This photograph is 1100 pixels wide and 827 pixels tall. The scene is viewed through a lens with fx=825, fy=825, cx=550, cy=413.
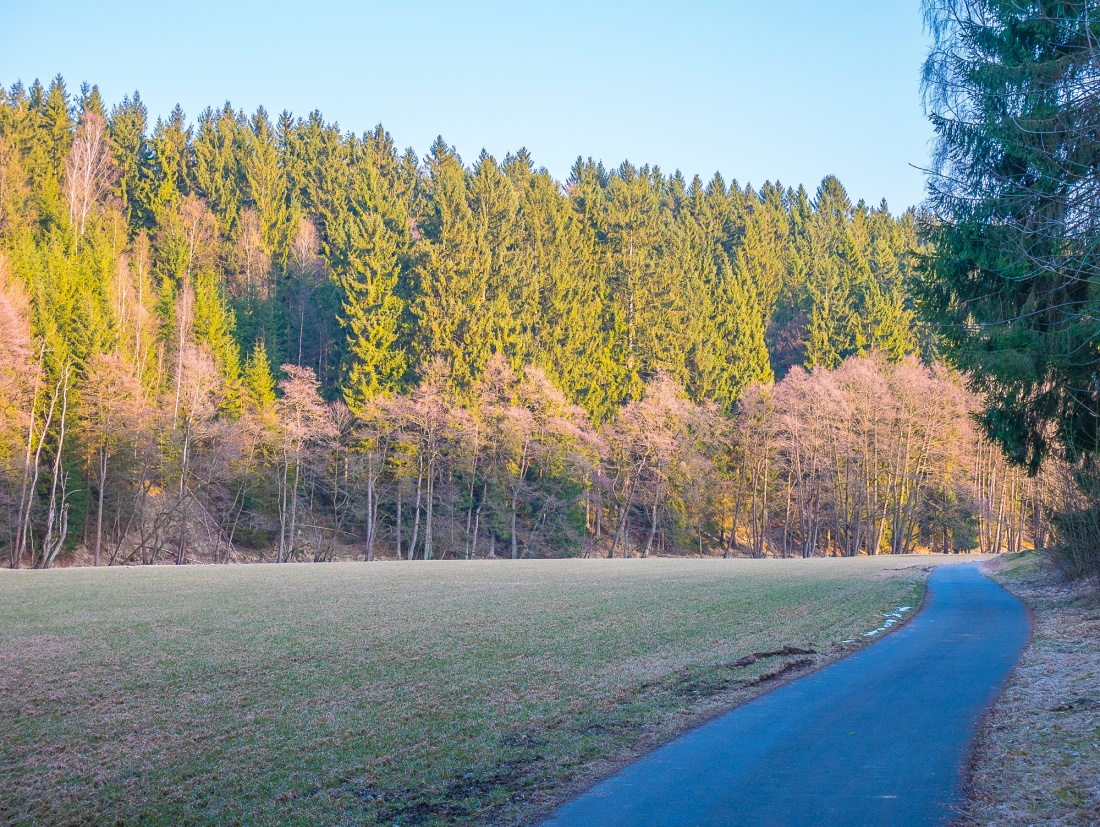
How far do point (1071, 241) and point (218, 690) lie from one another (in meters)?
12.0

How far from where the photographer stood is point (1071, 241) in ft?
33.8

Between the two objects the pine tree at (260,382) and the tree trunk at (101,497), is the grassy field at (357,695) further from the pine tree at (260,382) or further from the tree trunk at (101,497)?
the pine tree at (260,382)

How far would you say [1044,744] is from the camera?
24.3 feet

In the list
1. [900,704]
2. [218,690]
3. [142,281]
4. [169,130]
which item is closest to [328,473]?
[142,281]

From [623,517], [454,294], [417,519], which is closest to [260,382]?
[417,519]

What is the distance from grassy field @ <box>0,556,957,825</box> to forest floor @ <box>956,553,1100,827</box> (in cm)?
269

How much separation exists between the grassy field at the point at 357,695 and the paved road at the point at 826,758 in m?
0.50

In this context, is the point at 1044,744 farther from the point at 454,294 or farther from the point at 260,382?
the point at 454,294

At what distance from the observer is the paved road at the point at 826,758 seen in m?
5.93

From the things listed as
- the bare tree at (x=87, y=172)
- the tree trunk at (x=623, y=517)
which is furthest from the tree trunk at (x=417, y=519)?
the bare tree at (x=87, y=172)

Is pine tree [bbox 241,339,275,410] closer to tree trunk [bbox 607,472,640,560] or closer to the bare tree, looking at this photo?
the bare tree

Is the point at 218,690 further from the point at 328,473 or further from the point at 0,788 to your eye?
the point at 328,473

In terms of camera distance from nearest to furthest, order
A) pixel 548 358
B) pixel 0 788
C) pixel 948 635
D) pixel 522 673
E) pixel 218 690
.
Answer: pixel 0 788
pixel 218 690
pixel 522 673
pixel 948 635
pixel 548 358

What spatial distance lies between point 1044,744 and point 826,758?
2.04 m
